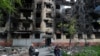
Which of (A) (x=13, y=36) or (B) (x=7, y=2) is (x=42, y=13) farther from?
(B) (x=7, y=2)

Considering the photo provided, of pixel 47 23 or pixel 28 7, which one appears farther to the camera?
pixel 47 23

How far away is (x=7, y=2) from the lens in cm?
1168

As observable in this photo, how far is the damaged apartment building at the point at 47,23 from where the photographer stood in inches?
3155

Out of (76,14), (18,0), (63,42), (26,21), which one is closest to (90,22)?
(76,14)

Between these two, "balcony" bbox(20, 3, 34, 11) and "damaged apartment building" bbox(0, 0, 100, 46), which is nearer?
"damaged apartment building" bbox(0, 0, 100, 46)

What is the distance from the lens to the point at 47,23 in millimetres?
82688

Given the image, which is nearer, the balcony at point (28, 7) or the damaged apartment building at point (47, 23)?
the damaged apartment building at point (47, 23)

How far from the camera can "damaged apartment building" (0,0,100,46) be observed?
80.1 meters

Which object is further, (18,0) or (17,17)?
(17,17)

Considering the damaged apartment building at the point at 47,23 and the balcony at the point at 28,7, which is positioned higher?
the balcony at the point at 28,7

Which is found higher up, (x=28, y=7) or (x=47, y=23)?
(x=28, y=7)

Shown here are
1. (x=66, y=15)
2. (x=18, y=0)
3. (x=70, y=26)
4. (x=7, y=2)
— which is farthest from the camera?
(x=66, y=15)

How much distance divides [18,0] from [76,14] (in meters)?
73.0

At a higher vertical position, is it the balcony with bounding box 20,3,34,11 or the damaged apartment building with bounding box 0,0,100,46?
the balcony with bounding box 20,3,34,11
